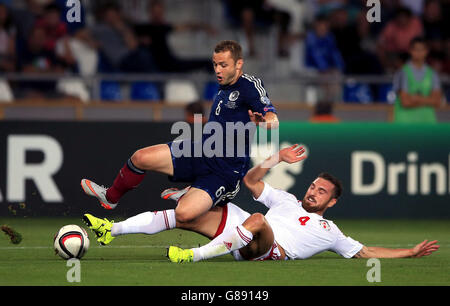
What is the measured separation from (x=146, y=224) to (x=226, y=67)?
5.11ft

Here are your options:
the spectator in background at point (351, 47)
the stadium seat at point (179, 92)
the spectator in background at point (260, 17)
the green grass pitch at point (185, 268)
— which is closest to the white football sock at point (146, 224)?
the green grass pitch at point (185, 268)

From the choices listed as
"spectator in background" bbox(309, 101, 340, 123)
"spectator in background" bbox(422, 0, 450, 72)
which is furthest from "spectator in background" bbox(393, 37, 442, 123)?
"spectator in background" bbox(422, 0, 450, 72)

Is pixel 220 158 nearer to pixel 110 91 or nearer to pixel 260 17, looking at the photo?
pixel 110 91

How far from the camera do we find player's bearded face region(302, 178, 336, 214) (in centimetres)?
888

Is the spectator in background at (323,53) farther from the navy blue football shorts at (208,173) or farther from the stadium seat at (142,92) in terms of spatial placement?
the navy blue football shorts at (208,173)

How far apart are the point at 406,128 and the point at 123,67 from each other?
182 inches

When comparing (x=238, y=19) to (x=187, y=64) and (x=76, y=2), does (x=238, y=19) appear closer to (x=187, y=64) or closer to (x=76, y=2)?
(x=187, y=64)

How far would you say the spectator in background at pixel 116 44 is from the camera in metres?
15.7

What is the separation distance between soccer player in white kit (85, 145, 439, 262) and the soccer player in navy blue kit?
171mm

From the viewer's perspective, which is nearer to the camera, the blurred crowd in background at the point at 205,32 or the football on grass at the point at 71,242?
the football on grass at the point at 71,242

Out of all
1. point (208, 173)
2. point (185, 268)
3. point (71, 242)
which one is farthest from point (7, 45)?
point (185, 268)

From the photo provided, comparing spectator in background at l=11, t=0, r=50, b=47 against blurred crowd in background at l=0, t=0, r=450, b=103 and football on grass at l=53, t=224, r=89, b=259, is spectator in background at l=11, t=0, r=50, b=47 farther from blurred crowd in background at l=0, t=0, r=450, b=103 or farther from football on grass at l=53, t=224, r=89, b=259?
football on grass at l=53, t=224, r=89, b=259

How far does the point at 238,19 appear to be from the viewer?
17.7m

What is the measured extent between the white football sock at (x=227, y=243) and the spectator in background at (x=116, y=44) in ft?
25.2
